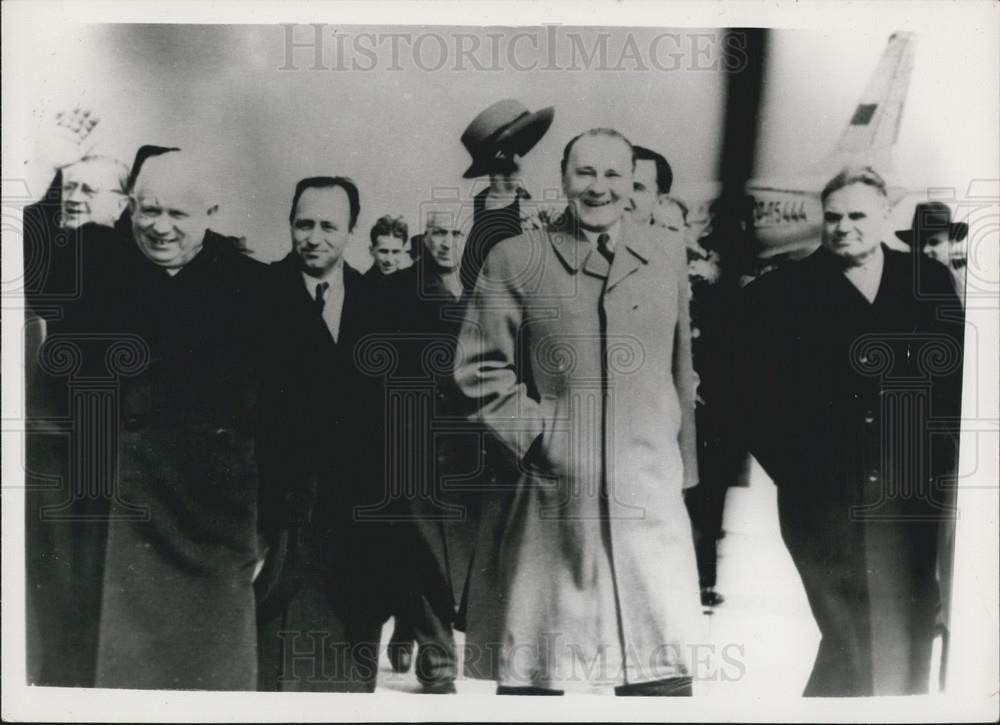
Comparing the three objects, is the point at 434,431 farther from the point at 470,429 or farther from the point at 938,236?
the point at 938,236

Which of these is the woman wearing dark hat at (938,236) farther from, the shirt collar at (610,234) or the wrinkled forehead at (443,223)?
the wrinkled forehead at (443,223)

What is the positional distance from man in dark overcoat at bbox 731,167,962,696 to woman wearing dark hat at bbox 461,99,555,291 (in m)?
0.55

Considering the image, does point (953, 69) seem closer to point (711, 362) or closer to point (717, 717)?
point (711, 362)

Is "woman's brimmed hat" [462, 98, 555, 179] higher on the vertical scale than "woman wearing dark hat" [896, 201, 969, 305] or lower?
higher

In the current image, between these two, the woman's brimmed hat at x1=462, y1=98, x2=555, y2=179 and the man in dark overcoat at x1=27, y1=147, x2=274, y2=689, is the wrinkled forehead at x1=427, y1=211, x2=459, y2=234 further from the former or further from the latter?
the man in dark overcoat at x1=27, y1=147, x2=274, y2=689

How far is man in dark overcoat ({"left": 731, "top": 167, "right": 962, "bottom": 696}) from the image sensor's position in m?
2.07

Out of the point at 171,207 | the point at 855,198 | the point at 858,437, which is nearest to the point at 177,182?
the point at 171,207

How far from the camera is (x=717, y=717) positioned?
2117mm

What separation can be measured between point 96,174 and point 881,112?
1710 mm

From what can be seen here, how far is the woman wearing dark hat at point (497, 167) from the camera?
80.7 inches

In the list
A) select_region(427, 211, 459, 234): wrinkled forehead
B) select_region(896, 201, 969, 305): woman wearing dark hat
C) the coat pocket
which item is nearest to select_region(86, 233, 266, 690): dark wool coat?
select_region(427, 211, 459, 234): wrinkled forehead

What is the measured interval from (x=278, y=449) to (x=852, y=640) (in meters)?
1.33

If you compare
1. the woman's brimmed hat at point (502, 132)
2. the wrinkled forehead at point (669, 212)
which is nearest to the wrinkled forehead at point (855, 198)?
the wrinkled forehead at point (669, 212)

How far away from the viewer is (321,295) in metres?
2.06
